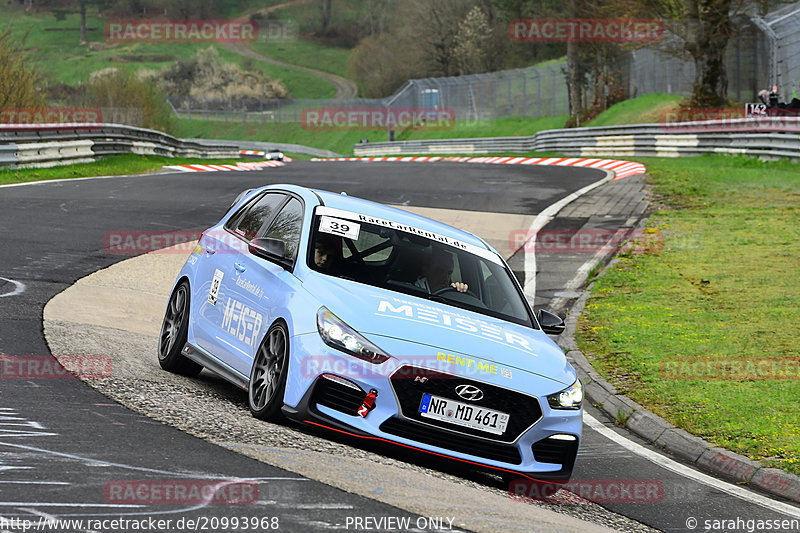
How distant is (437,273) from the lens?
8.10 meters

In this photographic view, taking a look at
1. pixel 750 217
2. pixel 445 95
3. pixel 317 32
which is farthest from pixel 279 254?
pixel 317 32

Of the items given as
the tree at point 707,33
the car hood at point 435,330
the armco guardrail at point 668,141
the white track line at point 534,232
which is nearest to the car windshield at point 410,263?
the car hood at point 435,330

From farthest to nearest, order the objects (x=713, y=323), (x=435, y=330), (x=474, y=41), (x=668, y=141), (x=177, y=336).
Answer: (x=474, y=41) < (x=668, y=141) < (x=713, y=323) < (x=177, y=336) < (x=435, y=330)

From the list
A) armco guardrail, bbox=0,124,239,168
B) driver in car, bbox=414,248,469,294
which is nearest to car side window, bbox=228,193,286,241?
driver in car, bbox=414,248,469,294

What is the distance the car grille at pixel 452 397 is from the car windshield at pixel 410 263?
1176mm

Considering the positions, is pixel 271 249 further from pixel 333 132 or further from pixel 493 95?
pixel 333 132

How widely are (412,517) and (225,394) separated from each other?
3304mm

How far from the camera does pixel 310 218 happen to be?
811cm

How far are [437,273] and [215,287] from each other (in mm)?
1842

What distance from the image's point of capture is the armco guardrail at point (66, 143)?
1057 inches

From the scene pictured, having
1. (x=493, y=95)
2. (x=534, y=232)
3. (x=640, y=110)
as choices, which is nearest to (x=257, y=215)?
(x=534, y=232)

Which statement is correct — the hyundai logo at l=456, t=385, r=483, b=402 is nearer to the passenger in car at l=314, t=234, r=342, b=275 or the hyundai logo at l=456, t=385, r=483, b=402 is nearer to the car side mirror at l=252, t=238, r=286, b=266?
the passenger in car at l=314, t=234, r=342, b=275

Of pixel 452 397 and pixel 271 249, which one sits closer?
pixel 452 397

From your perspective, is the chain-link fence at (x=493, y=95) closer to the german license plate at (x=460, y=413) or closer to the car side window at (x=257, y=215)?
the car side window at (x=257, y=215)
